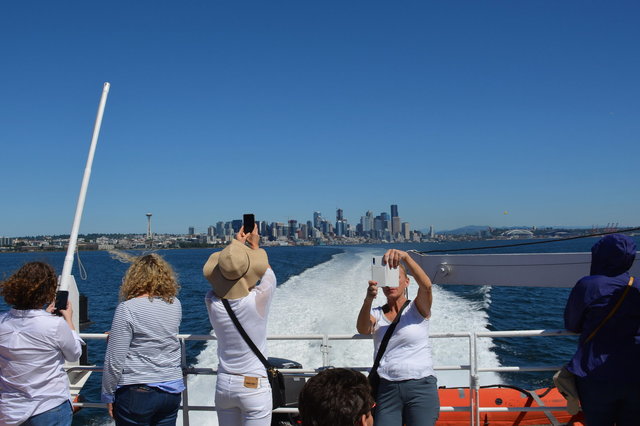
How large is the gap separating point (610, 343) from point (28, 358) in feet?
10.3

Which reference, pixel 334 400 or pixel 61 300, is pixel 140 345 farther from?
pixel 334 400

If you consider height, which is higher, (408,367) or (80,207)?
Result: (80,207)

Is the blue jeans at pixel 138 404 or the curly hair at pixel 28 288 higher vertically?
the curly hair at pixel 28 288

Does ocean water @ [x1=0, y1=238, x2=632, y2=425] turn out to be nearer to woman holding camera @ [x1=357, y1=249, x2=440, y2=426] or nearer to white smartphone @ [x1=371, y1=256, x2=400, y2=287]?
white smartphone @ [x1=371, y1=256, x2=400, y2=287]

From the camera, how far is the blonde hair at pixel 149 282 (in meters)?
2.84

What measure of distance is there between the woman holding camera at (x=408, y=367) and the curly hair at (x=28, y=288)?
1.77 meters

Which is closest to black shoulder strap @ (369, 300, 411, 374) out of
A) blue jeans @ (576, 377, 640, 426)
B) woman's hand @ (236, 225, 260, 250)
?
woman's hand @ (236, 225, 260, 250)

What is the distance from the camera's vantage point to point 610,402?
277cm

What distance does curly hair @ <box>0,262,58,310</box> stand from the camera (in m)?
2.67

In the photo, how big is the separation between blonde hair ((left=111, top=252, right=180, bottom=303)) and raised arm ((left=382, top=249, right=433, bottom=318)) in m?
1.25

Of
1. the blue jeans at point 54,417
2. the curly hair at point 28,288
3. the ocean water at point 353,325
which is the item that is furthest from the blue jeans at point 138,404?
the ocean water at point 353,325

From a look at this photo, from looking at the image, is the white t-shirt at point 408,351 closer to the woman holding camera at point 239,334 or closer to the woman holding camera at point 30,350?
the woman holding camera at point 239,334

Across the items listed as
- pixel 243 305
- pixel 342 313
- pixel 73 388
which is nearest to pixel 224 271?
pixel 243 305

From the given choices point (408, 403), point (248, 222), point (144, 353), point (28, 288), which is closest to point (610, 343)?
point (408, 403)
